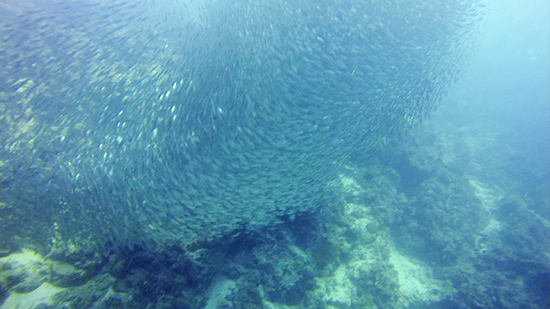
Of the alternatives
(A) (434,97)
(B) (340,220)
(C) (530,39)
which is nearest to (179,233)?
(B) (340,220)

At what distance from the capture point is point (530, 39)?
67.0m

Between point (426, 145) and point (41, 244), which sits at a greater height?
point (426, 145)

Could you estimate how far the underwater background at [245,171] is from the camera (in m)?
5.15

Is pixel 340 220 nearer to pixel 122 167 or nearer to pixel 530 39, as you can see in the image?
pixel 122 167

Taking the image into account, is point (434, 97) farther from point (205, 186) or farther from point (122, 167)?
point (122, 167)

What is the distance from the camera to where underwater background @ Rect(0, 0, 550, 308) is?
5.15 m

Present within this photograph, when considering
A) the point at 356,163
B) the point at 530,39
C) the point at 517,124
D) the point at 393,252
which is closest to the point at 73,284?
the point at 356,163

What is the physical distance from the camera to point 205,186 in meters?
5.19

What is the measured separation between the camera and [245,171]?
5.44 meters

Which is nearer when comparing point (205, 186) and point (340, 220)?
point (205, 186)

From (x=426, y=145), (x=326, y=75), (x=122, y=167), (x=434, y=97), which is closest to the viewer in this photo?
(x=122, y=167)

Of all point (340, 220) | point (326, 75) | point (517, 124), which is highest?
point (517, 124)

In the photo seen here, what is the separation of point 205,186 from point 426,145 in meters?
12.7

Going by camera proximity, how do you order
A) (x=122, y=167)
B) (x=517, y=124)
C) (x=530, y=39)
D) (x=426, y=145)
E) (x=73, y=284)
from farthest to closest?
(x=530, y=39)
(x=517, y=124)
(x=426, y=145)
(x=122, y=167)
(x=73, y=284)
